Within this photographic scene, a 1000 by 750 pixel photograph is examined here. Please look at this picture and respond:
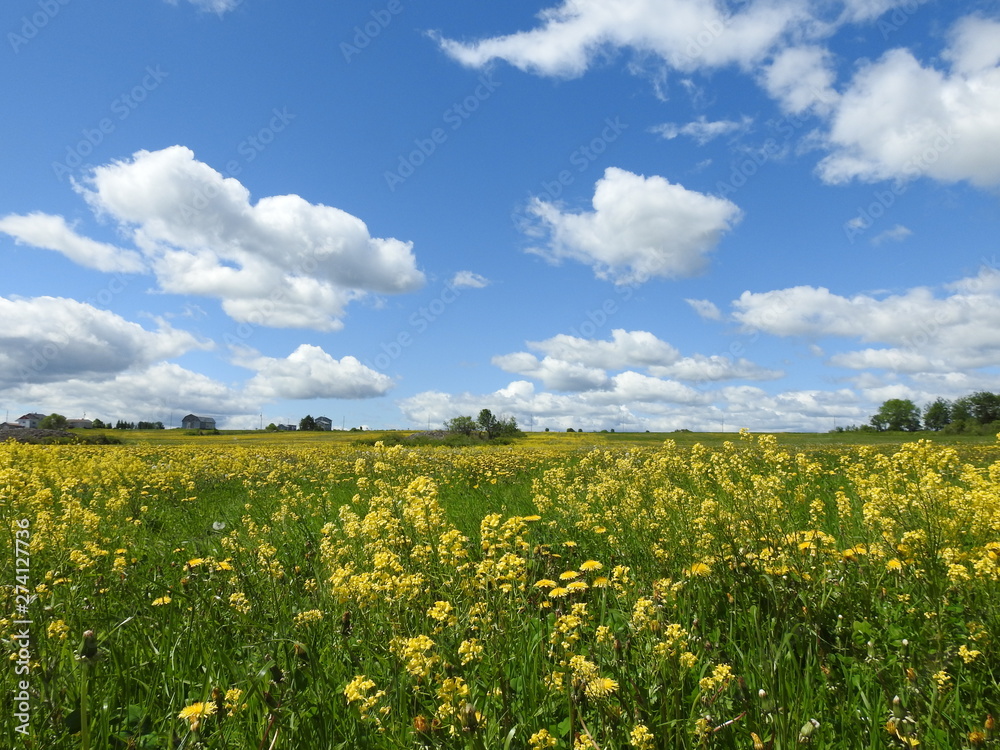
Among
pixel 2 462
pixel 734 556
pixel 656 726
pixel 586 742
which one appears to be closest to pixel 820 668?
pixel 734 556

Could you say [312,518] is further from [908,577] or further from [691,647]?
[908,577]

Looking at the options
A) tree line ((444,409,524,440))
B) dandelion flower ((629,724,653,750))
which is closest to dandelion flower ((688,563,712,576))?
dandelion flower ((629,724,653,750))

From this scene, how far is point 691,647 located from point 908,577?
177 centimetres

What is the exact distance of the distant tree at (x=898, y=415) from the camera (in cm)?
12975

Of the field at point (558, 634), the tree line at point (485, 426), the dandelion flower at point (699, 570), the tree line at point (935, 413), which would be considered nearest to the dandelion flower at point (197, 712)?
the field at point (558, 634)

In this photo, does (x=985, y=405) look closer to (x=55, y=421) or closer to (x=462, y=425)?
(x=462, y=425)

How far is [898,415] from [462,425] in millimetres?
124305

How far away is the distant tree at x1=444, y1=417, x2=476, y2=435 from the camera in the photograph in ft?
208

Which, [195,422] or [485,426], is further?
[195,422]

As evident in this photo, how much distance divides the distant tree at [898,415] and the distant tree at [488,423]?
107 m

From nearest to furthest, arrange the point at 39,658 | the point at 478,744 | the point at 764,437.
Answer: the point at 478,744, the point at 39,658, the point at 764,437

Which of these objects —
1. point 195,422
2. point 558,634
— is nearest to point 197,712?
point 558,634

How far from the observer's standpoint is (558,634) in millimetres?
2795

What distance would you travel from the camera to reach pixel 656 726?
2.32 metres
